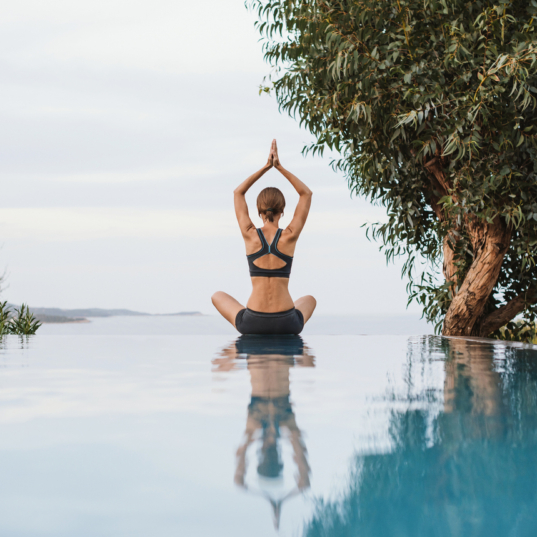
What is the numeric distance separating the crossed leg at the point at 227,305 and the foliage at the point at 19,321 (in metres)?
3.28

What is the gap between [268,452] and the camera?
1.14m

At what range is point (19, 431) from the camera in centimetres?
134

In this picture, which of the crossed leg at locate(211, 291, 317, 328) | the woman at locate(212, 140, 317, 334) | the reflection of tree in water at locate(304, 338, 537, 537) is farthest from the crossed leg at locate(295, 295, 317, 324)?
the reflection of tree in water at locate(304, 338, 537, 537)

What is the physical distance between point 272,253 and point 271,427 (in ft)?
8.34

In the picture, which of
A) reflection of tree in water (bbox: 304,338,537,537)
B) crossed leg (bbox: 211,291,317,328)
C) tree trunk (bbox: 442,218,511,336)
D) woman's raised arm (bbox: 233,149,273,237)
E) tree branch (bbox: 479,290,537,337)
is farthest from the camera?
tree branch (bbox: 479,290,537,337)

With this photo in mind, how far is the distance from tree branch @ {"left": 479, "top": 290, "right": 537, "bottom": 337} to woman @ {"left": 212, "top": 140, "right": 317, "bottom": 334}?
3.06 meters

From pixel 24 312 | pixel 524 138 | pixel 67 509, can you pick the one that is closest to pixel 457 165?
pixel 524 138

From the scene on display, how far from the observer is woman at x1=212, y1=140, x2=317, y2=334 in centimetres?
384

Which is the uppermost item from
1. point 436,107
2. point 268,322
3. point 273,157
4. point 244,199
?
point 436,107

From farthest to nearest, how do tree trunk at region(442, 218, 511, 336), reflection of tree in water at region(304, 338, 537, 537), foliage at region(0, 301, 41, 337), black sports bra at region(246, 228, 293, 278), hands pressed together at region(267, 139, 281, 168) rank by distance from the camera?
foliage at region(0, 301, 41, 337) < tree trunk at region(442, 218, 511, 336) < hands pressed together at region(267, 139, 281, 168) < black sports bra at region(246, 228, 293, 278) < reflection of tree in water at region(304, 338, 537, 537)

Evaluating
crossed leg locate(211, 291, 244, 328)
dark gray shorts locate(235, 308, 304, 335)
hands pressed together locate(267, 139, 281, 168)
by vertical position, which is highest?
hands pressed together locate(267, 139, 281, 168)

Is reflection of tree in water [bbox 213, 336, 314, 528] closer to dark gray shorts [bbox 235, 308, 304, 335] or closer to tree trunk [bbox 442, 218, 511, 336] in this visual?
dark gray shorts [bbox 235, 308, 304, 335]

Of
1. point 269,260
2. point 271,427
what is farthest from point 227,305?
point 271,427

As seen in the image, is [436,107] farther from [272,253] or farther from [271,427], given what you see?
[271,427]
